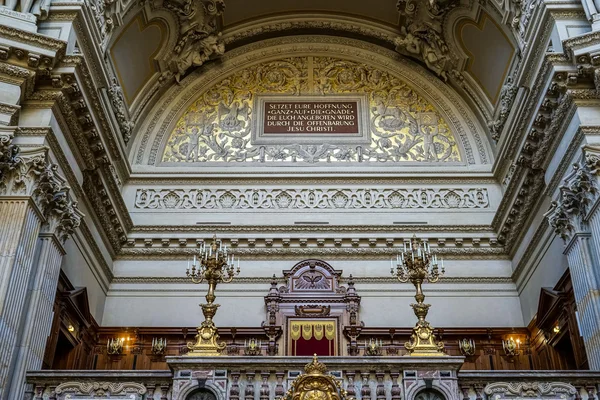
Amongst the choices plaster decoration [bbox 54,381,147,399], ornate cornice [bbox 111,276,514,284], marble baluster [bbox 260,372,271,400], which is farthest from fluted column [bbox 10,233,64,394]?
ornate cornice [bbox 111,276,514,284]

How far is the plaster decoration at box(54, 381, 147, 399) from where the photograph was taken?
8.81 metres

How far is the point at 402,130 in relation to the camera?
1670cm

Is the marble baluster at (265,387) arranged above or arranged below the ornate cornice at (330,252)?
below

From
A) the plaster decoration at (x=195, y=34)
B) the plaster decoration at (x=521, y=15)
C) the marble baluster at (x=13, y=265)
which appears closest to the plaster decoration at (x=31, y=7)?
the marble baluster at (x=13, y=265)

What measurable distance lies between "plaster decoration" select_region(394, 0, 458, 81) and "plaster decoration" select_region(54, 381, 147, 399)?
10.7m

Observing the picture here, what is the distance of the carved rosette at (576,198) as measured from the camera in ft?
32.0

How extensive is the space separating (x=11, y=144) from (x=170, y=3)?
665 cm

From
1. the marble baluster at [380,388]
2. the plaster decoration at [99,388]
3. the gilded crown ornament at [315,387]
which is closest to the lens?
the gilded crown ornament at [315,387]

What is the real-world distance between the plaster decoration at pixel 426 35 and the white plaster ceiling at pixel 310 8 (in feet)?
1.52

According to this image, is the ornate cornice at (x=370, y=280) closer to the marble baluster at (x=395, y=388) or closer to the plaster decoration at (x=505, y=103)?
the plaster decoration at (x=505, y=103)

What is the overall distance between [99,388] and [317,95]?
10.3 m

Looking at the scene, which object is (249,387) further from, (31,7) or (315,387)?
(31,7)

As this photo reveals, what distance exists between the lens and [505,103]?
13906 mm

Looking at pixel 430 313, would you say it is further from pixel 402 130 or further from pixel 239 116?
pixel 239 116
